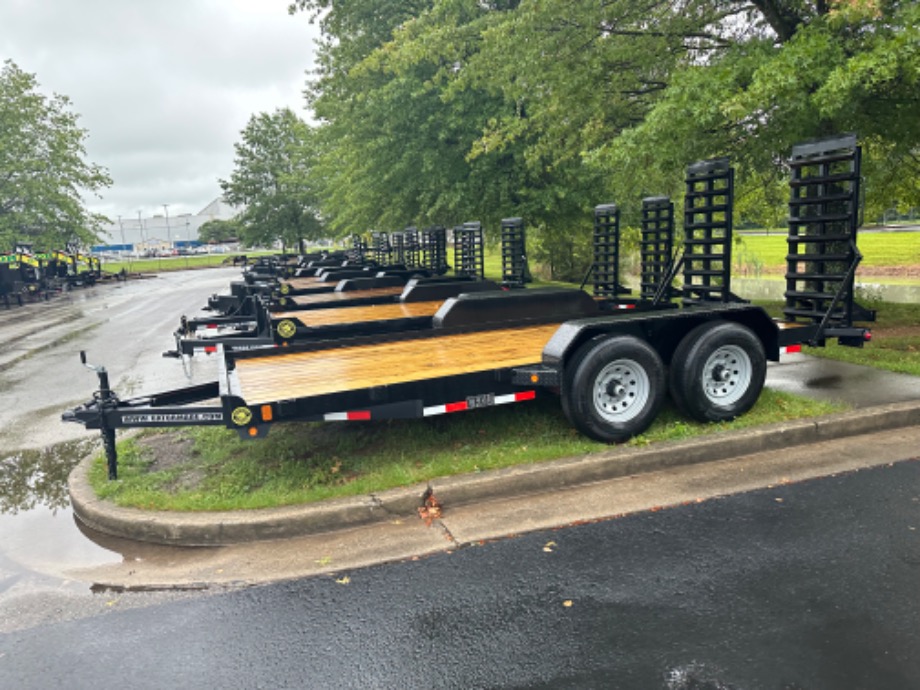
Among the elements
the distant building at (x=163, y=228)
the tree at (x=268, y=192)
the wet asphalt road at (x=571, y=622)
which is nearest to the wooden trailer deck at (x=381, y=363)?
the wet asphalt road at (x=571, y=622)

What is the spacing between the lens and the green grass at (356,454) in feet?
15.9

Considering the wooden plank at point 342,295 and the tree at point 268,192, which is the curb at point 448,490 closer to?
the wooden plank at point 342,295

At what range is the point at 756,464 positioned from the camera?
516cm

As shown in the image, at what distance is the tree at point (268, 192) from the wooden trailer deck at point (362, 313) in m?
36.8

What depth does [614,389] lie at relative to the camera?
5.32m

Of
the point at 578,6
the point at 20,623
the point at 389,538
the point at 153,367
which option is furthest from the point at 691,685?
the point at 153,367

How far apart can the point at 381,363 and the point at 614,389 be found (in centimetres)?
194

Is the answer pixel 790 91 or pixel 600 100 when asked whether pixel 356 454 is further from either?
pixel 600 100

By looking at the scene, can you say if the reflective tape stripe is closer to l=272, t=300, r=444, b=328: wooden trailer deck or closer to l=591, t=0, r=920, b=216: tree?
l=272, t=300, r=444, b=328: wooden trailer deck

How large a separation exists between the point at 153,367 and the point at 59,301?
1894 cm

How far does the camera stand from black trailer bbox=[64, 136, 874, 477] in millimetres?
4762

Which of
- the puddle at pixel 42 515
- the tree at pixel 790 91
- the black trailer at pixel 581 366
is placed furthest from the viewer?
the tree at pixel 790 91

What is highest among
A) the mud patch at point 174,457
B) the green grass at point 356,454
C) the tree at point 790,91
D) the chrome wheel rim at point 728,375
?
the tree at point 790,91

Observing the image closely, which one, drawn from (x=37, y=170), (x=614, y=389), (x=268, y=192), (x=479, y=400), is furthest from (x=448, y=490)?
(x=268, y=192)
